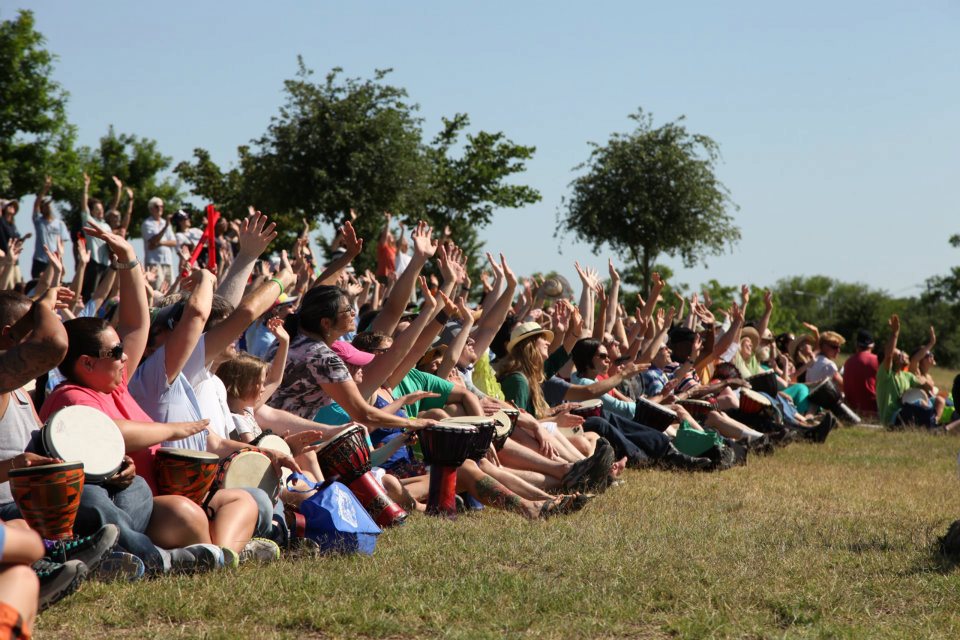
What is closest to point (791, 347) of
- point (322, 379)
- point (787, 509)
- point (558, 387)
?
point (558, 387)

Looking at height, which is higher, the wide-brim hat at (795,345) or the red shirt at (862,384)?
the wide-brim hat at (795,345)

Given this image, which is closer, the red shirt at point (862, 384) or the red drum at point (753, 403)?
the red drum at point (753, 403)

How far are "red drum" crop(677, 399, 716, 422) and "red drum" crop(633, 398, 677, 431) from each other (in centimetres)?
88

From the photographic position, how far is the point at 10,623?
312 cm

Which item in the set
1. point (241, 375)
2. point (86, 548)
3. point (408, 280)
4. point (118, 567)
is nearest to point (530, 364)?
point (408, 280)

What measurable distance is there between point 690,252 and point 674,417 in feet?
69.1

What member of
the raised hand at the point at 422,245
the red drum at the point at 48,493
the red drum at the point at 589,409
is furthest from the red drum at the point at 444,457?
the red drum at the point at 48,493

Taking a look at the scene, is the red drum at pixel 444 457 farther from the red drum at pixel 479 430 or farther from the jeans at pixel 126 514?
the jeans at pixel 126 514

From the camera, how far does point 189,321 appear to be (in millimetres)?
5473

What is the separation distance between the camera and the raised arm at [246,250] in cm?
666

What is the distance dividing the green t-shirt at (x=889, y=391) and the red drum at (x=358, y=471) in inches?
451

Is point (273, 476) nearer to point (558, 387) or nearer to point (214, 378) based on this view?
point (214, 378)

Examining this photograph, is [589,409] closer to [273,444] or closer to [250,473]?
[273,444]

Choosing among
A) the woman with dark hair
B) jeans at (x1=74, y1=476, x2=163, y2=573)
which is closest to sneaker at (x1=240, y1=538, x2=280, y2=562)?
jeans at (x1=74, y1=476, x2=163, y2=573)
